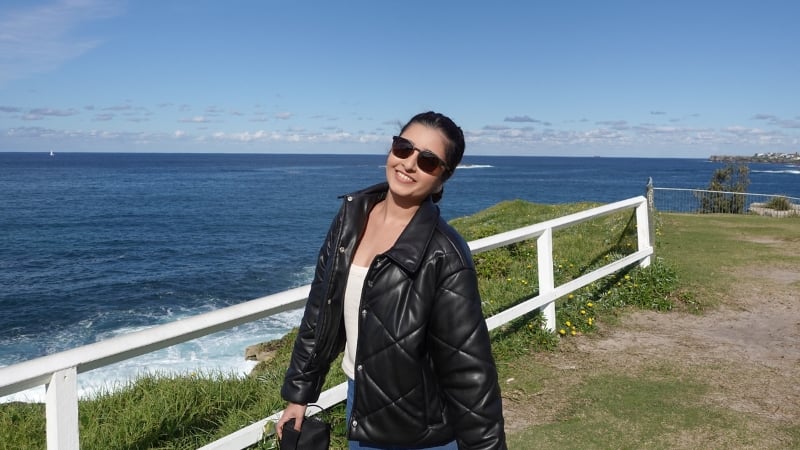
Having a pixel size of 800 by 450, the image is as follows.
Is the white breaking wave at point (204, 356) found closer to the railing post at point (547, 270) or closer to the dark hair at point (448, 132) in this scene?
the railing post at point (547, 270)

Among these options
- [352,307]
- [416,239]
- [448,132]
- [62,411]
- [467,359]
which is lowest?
[62,411]

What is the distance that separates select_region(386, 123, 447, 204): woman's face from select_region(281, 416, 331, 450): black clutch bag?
0.86 m

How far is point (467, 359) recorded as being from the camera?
81.8 inches

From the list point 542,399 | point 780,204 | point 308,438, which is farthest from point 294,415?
point 780,204

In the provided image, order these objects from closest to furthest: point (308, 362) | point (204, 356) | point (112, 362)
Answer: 1. point (308, 362)
2. point (112, 362)
3. point (204, 356)

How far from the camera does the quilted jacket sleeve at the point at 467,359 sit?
2.07 meters

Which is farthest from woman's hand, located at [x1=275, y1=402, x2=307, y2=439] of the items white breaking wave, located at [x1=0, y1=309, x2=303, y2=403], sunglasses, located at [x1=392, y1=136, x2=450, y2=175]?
white breaking wave, located at [x1=0, y1=309, x2=303, y2=403]

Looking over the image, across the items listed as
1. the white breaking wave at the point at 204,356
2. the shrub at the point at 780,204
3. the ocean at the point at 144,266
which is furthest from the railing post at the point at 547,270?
the shrub at the point at 780,204

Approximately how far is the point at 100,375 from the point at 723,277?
11332 mm

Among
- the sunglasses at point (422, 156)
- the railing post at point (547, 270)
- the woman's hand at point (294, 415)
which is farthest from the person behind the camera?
the railing post at point (547, 270)

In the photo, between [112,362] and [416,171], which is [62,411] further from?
[416,171]

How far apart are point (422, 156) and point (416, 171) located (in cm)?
6

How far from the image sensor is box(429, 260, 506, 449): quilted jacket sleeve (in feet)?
6.78

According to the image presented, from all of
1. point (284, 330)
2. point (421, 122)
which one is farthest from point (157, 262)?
point (421, 122)
